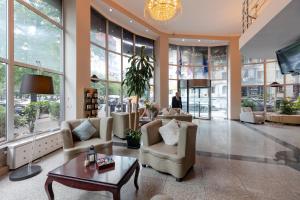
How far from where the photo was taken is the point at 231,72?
10109 millimetres

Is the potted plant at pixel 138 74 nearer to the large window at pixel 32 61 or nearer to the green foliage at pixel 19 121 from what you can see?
the large window at pixel 32 61

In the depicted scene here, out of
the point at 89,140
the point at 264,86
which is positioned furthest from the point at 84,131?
the point at 264,86

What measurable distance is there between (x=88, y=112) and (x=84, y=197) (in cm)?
325

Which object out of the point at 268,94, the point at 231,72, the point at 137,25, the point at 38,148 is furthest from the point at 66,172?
the point at 268,94

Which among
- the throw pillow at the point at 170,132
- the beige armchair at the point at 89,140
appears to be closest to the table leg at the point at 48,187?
the beige armchair at the point at 89,140

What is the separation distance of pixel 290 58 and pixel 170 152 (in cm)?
379

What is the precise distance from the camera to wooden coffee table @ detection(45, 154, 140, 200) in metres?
1.95

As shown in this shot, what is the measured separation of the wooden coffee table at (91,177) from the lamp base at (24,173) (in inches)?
45.1

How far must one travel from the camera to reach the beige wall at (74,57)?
490 centimetres

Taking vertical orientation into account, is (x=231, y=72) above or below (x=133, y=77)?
above

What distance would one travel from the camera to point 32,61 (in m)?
4.12

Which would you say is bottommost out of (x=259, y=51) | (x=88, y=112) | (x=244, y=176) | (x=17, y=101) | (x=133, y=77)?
(x=244, y=176)

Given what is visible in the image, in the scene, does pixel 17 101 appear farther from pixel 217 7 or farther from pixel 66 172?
pixel 217 7

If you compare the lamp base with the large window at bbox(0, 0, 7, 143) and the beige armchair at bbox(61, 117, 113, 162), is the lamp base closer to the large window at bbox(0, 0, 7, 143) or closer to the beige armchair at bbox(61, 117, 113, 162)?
the beige armchair at bbox(61, 117, 113, 162)
